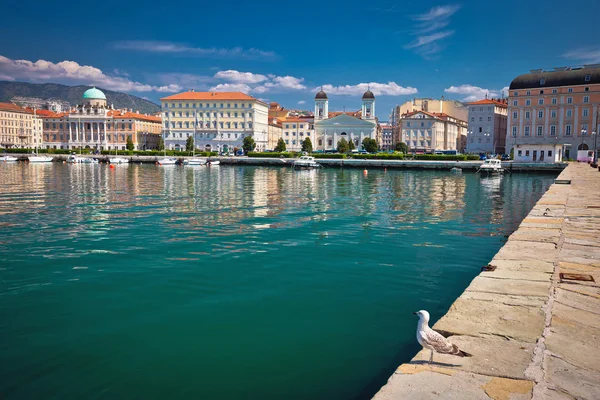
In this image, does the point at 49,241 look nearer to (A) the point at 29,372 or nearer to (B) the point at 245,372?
(A) the point at 29,372

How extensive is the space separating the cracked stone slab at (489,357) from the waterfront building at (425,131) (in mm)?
101314

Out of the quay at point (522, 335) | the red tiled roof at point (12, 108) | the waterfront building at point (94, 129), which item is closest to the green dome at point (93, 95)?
the waterfront building at point (94, 129)

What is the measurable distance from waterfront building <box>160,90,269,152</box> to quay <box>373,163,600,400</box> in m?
104

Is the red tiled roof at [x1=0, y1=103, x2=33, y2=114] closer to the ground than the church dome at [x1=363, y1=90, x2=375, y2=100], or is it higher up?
closer to the ground

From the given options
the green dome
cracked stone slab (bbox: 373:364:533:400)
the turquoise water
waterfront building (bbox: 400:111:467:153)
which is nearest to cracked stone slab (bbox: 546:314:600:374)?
cracked stone slab (bbox: 373:364:533:400)

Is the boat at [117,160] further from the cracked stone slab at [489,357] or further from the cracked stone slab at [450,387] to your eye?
the cracked stone slab at [450,387]

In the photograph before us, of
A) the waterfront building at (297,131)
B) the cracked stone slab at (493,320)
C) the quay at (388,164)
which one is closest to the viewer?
the cracked stone slab at (493,320)

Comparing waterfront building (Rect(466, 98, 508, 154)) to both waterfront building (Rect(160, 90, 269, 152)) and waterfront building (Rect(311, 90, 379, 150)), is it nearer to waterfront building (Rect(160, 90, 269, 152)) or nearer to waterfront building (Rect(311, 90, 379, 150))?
waterfront building (Rect(311, 90, 379, 150))

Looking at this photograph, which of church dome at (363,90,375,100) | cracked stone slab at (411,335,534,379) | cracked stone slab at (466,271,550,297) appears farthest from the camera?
church dome at (363,90,375,100)

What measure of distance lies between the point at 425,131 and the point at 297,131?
32318 millimetres

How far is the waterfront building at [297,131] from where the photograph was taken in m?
120

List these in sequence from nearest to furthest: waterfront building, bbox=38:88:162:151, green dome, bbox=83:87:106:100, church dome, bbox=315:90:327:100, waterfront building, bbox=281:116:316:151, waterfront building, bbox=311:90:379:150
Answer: waterfront building, bbox=38:88:162:151
waterfront building, bbox=311:90:379:150
waterfront building, bbox=281:116:316:151
green dome, bbox=83:87:106:100
church dome, bbox=315:90:327:100

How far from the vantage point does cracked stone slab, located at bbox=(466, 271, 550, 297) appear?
699 cm

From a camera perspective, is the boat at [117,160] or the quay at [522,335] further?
the boat at [117,160]
